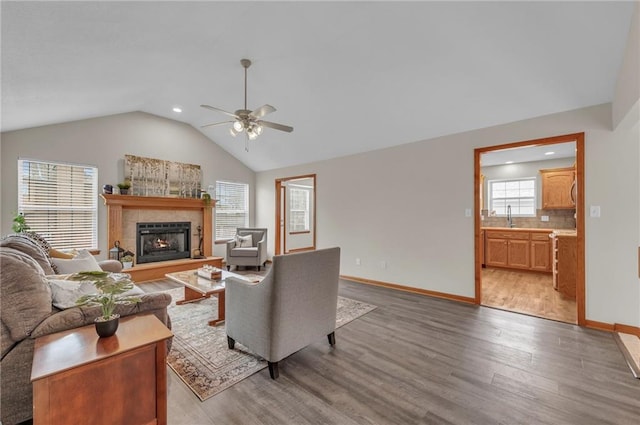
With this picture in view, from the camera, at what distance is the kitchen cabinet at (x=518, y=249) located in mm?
5293

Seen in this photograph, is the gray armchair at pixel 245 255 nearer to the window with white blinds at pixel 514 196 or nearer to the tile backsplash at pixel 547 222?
the tile backsplash at pixel 547 222

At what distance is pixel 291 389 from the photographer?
1.91 meters

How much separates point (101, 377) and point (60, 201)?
4496 millimetres

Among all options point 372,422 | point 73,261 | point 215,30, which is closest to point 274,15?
point 215,30

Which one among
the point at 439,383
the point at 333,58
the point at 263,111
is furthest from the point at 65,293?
the point at 333,58

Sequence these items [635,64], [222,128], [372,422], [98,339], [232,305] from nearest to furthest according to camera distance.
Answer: [98,339]
[372,422]
[635,64]
[232,305]
[222,128]

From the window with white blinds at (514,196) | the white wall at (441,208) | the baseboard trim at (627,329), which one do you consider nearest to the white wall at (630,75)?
the white wall at (441,208)

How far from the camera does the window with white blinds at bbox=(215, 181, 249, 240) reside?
6477 millimetres

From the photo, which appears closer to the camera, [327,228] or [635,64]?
[635,64]

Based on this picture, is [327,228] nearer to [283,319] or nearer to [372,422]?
[283,319]

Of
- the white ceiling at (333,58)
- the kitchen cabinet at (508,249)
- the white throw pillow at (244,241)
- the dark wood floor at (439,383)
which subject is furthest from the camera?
the white throw pillow at (244,241)

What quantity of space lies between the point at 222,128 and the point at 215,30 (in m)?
3.01

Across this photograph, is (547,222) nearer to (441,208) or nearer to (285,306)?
(441,208)

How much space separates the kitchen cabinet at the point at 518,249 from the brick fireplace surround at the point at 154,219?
238 inches
